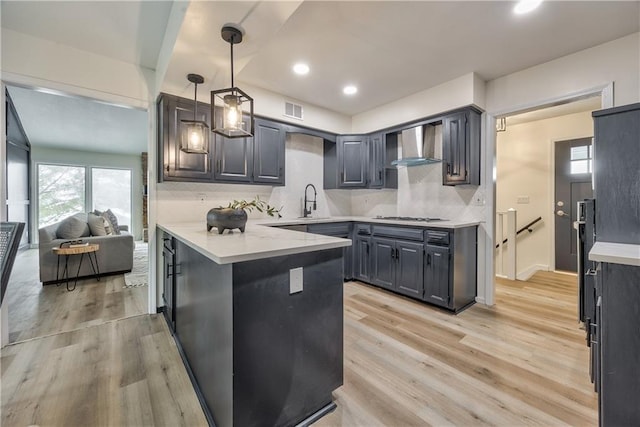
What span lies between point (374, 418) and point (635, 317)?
1.24m

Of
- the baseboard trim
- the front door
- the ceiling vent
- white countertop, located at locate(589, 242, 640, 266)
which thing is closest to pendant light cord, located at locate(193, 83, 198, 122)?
the ceiling vent

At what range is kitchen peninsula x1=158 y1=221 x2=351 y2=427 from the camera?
1206 mm

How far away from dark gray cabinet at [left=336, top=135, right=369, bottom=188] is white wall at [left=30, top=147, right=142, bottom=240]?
688 centimetres

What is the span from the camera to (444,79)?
3121 millimetres

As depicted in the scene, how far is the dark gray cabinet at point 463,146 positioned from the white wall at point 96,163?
8.49 metres

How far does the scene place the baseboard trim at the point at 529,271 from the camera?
4161mm

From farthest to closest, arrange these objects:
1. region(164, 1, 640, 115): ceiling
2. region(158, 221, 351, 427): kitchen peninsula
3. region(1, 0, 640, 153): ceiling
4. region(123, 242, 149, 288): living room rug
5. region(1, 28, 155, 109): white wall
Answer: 1. region(123, 242, 149, 288): living room rug
2. region(1, 28, 155, 109): white wall
3. region(1, 0, 640, 153): ceiling
4. region(164, 1, 640, 115): ceiling
5. region(158, 221, 351, 427): kitchen peninsula

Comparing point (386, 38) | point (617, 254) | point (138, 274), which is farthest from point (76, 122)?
point (617, 254)

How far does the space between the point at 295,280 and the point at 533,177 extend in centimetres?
514

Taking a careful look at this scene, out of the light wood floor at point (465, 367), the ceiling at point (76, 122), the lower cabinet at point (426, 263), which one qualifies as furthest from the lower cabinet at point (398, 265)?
the ceiling at point (76, 122)

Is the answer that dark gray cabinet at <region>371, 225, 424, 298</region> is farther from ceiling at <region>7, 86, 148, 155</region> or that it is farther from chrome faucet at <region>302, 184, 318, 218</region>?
ceiling at <region>7, 86, 148, 155</region>

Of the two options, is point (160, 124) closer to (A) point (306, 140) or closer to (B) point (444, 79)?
(A) point (306, 140)

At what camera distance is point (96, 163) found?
293 inches

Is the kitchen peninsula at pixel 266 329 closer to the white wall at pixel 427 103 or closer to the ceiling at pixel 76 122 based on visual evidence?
the white wall at pixel 427 103
